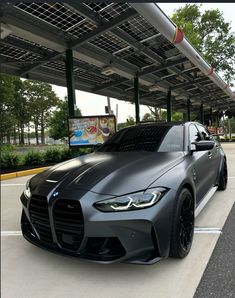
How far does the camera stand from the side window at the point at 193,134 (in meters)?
4.44

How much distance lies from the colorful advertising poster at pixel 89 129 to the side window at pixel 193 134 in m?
4.95

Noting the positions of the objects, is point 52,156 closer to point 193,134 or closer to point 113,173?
point 193,134

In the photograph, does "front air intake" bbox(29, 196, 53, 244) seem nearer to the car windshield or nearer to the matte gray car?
the matte gray car

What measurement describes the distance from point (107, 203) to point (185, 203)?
0.98m

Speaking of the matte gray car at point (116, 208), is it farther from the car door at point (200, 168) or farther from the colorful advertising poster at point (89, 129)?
the colorful advertising poster at point (89, 129)

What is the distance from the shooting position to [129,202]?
108 inches

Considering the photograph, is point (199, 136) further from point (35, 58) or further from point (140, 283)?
point (35, 58)

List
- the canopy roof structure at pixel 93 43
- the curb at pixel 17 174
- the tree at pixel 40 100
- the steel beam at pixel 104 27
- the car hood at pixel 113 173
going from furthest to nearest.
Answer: the tree at pixel 40 100 < the curb at pixel 17 174 < the steel beam at pixel 104 27 < the canopy roof structure at pixel 93 43 < the car hood at pixel 113 173

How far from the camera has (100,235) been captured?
266 centimetres

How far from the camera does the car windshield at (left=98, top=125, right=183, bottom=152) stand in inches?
161

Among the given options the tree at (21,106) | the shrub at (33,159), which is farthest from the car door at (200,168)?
the tree at (21,106)

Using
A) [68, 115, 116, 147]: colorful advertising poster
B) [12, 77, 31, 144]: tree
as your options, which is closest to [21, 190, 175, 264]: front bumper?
[68, 115, 116, 147]: colorful advertising poster

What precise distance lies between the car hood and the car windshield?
26 centimetres

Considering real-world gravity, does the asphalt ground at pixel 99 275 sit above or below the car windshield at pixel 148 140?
below
